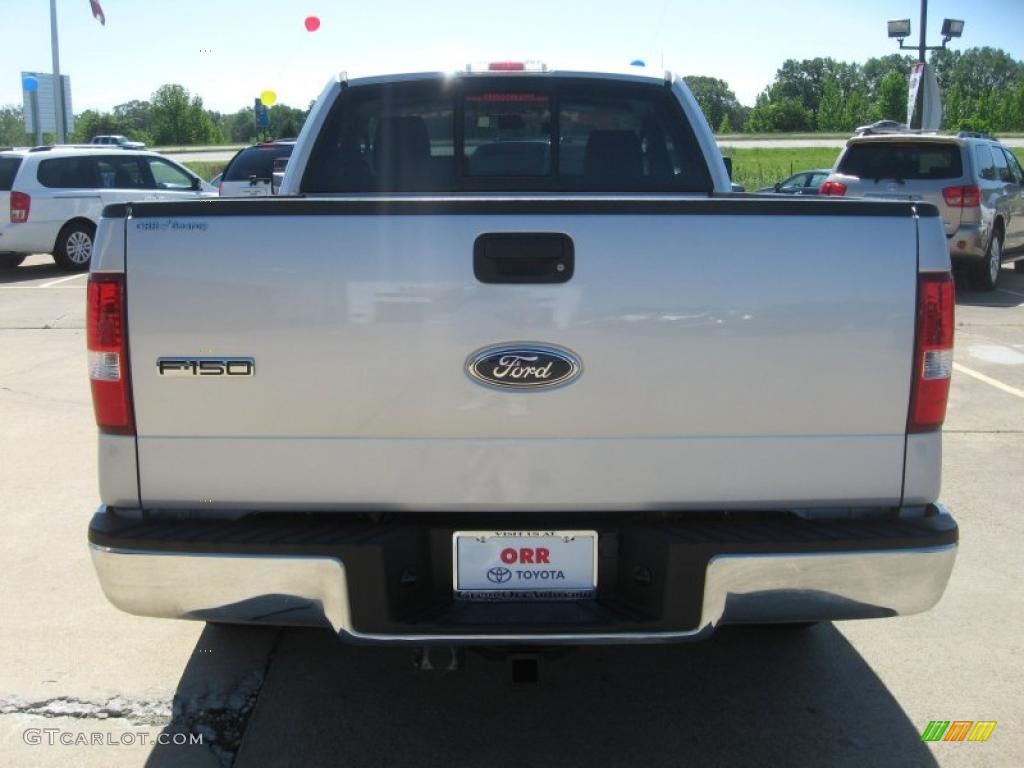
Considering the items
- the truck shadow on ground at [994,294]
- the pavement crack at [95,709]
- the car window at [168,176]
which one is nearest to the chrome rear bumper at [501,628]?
the pavement crack at [95,709]

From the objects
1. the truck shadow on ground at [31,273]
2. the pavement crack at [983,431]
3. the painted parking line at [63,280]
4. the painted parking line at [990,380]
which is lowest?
the pavement crack at [983,431]

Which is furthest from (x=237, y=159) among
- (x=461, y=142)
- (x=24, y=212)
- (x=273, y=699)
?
(x=273, y=699)

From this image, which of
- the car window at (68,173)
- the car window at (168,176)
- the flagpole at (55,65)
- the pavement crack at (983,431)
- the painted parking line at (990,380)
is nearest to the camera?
the pavement crack at (983,431)

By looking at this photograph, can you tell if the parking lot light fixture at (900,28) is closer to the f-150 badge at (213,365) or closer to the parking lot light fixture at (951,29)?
the parking lot light fixture at (951,29)

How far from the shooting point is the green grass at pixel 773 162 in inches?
1483

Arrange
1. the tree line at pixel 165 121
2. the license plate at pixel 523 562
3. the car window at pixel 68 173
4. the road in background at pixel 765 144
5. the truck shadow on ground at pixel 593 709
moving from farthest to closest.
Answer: the tree line at pixel 165 121 < the road in background at pixel 765 144 < the car window at pixel 68 173 < the truck shadow on ground at pixel 593 709 < the license plate at pixel 523 562

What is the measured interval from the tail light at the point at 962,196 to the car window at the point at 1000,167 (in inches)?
50.2

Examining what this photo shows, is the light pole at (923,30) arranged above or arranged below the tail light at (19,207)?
above

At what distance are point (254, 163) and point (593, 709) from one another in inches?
Result: 551

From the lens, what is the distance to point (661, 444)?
2.76 meters

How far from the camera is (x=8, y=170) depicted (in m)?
15.3

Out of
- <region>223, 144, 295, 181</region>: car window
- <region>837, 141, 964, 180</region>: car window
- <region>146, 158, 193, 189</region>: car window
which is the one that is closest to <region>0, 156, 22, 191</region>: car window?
<region>146, 158, 193, 189</region>: car window

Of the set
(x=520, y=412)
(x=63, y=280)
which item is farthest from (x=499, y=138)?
(x=63, y=280)
